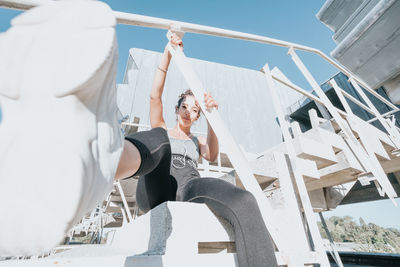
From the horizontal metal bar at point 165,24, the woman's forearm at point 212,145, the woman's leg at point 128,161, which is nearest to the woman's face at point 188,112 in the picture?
the woman's forearm at point 212,145

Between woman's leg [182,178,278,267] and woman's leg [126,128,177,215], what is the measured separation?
132 millimetres

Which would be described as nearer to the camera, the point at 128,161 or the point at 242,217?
the point at 128,161

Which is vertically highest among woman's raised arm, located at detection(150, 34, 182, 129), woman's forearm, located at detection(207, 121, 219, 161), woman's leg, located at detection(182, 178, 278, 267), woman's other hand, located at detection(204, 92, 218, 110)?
woman's raised arm, located at detection(150, 34, 182, 129)

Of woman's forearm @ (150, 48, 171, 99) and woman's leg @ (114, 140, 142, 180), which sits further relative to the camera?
woman's forearm @ (150, 48, 171, 99)

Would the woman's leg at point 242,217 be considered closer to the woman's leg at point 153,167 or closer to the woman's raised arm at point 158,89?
the woman's leg at point 153,167

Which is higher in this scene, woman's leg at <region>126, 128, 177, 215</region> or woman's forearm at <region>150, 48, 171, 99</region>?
woman's forearm at <region>150, 48, 171, 99</region>

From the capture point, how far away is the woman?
1.91 feet

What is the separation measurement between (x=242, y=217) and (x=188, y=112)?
34.4 inches

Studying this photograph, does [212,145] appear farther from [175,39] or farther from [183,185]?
[175,39]

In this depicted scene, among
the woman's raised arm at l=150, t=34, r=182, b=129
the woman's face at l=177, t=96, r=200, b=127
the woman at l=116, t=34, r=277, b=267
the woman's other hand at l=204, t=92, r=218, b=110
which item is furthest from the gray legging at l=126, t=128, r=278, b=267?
the woman's face at l=177, t=96, r=200, b=127

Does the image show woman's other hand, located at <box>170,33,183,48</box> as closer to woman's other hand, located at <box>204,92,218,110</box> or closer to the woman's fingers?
the woman's fingers

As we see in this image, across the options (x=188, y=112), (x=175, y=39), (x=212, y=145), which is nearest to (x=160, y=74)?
(x=175, y=39)

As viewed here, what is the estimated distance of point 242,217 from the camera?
0.66 m

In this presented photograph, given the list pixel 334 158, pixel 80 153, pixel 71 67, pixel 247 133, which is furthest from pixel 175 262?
pixel 247 133
